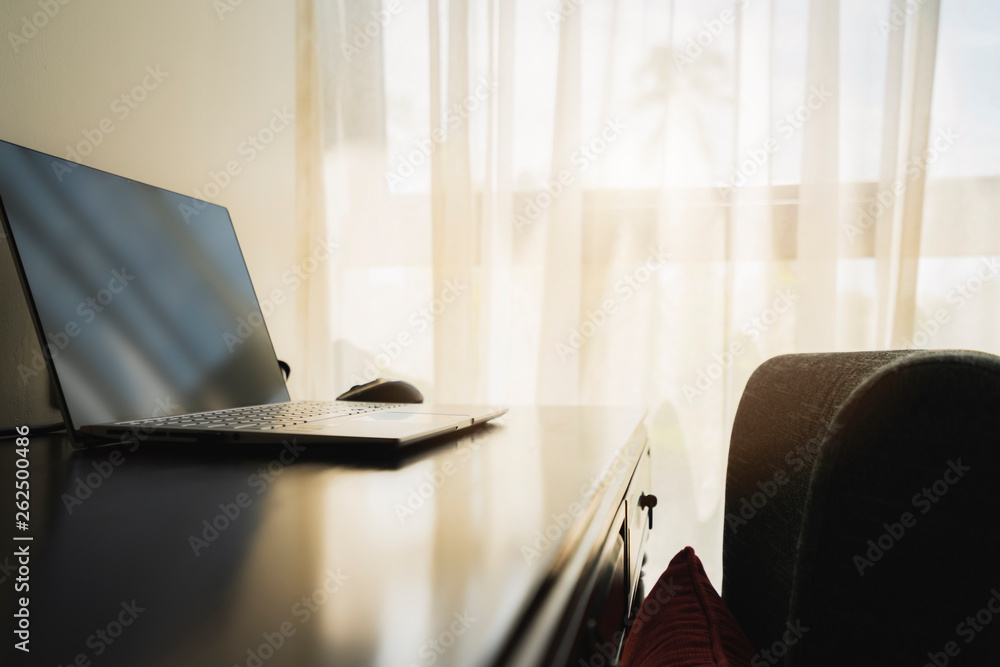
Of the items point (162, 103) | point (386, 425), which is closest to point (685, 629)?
point (386, 425)

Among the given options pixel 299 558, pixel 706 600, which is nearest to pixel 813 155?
pixel 706 600

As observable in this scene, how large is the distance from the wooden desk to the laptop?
0.08 meters

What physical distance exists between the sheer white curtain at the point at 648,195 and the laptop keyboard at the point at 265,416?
0.74 meters

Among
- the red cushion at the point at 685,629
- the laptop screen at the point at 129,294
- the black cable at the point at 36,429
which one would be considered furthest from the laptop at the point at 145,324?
the red cushion at the point at 685,629

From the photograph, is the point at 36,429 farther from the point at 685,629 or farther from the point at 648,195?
the point at 648,195

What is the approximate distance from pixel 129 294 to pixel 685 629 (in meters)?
0.69

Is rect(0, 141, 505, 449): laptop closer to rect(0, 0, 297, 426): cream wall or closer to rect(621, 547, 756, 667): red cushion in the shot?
rect(0, 0, 297, 426): cream wall

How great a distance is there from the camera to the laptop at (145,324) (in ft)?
1.87

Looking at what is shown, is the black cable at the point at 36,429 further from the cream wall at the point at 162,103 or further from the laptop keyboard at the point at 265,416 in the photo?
the laptop keyboard at the point at 265,416

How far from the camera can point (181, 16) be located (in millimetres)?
1072

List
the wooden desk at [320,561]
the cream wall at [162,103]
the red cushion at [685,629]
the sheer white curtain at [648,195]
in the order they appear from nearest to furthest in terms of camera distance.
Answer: the wooden desk at [320,561] < the red cushion at [685,629] < the cream wall at [162,103] < the sheer white curtain at [648,195]

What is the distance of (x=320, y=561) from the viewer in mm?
256

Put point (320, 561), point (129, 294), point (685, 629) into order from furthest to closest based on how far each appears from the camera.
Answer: point (129, 294)
point (685, 629)
point (320, 561)

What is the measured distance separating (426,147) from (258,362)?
2.86ft
